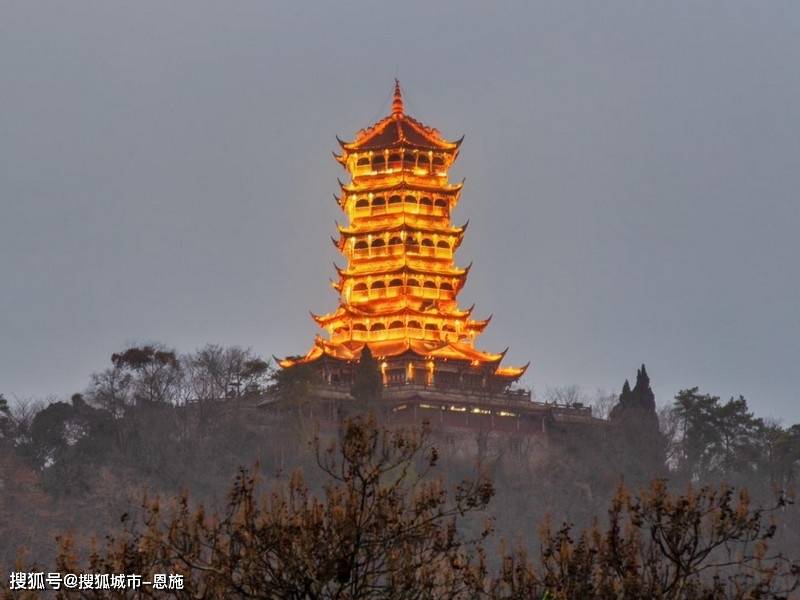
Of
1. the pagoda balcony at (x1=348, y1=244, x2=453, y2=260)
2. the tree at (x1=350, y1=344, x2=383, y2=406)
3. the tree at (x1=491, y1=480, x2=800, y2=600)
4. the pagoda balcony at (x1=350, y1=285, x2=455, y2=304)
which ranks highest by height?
the pagoda balcony at (x1=348, y1=244, x2=453, y2=260)

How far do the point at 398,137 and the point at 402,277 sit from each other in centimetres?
1094

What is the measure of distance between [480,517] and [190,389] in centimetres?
2052

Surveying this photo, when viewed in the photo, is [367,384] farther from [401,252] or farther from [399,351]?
[401,252]

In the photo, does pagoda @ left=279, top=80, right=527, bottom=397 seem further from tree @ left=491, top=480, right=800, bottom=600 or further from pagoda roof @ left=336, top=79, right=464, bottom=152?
tree @ left=491, top=480, right=800, bottom=600

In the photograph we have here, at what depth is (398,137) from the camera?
400ft

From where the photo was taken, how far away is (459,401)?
340ft

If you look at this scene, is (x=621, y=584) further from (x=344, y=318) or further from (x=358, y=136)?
(x=358, y=136)

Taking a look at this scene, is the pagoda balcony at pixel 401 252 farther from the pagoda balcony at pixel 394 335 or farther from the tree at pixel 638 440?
the tree at pixel 638 440

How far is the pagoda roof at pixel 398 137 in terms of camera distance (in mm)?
121500

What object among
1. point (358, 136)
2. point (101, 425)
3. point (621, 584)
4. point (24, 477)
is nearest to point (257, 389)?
point (101, 425)

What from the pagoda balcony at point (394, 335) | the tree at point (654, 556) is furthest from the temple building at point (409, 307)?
the tree at point (654, 556)

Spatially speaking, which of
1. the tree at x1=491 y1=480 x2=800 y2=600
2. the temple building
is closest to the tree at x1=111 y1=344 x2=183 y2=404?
the temple building

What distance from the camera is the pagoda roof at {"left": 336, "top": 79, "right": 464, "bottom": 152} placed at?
12150 cm

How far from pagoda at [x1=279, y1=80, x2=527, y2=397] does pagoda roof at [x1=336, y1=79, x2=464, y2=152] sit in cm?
7
